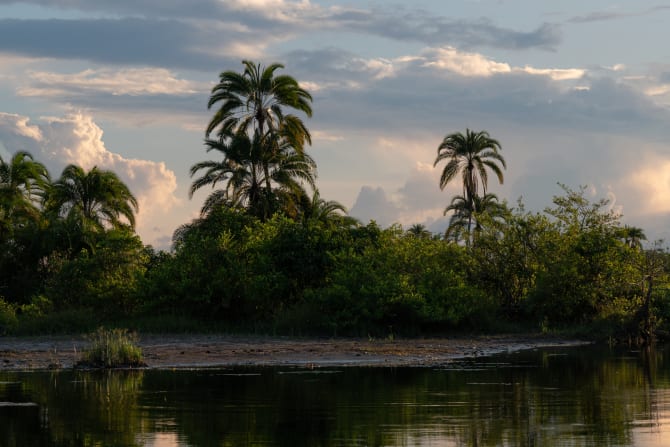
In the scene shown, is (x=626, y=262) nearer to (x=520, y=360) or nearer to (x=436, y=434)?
(x=520, y=360)

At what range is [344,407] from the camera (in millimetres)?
17438

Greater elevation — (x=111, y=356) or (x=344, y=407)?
(x=111, y=356)

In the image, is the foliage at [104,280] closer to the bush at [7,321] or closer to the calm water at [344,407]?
the bush at [7,321]

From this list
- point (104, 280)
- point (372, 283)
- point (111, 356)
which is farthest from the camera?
point (104, 280)

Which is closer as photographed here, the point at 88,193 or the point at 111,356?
the point at 111,356

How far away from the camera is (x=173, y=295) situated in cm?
3906

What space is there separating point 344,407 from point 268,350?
44.5 ft

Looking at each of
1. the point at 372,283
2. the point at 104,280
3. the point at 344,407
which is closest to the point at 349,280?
the point at 372,283

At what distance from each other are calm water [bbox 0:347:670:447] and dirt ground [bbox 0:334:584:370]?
2182mm

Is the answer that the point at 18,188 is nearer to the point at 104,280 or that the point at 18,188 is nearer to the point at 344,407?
the point at 104,280

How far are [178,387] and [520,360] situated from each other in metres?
10.7

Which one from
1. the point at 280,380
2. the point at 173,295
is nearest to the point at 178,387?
the point at 280,380

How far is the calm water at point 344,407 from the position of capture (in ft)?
46.3

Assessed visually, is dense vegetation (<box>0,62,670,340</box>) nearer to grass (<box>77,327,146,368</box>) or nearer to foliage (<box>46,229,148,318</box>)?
foliage (<box>46,229,148,318</box>)
